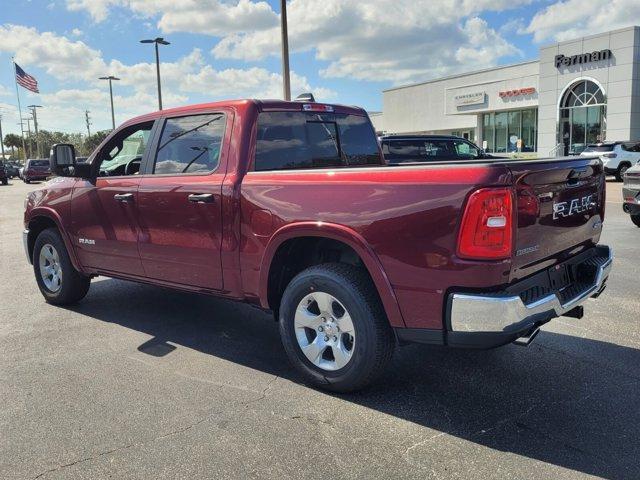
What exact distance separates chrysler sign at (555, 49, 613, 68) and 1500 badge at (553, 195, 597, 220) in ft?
113

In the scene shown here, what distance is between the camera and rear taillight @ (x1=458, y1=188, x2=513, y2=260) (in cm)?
296

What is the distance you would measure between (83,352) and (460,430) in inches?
119

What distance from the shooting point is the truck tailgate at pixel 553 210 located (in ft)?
10.3

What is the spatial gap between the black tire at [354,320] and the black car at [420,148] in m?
9.00

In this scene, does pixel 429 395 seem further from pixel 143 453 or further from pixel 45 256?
pixel 45 256

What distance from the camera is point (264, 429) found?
3.29 m

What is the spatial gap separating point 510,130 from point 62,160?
142ft

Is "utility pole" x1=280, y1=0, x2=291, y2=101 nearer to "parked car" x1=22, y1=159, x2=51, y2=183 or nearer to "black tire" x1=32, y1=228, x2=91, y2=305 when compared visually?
"black tire" x1=32, y1=228, x2=91, y2=305

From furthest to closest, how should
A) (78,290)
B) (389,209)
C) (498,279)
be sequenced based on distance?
(78,290) → (389,209) → (498,279)

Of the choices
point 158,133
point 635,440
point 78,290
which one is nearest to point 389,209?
point 635,440

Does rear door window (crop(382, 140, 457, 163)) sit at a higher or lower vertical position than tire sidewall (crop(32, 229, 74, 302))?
higher

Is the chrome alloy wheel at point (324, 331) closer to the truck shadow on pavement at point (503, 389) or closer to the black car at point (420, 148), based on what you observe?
the truck shadow on pavement at point (503, 389)

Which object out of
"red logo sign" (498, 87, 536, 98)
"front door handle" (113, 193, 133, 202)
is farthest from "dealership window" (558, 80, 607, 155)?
"front door handle" (113, 193, 133, 202)

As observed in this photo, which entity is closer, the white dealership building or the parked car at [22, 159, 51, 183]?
the white dealership building
